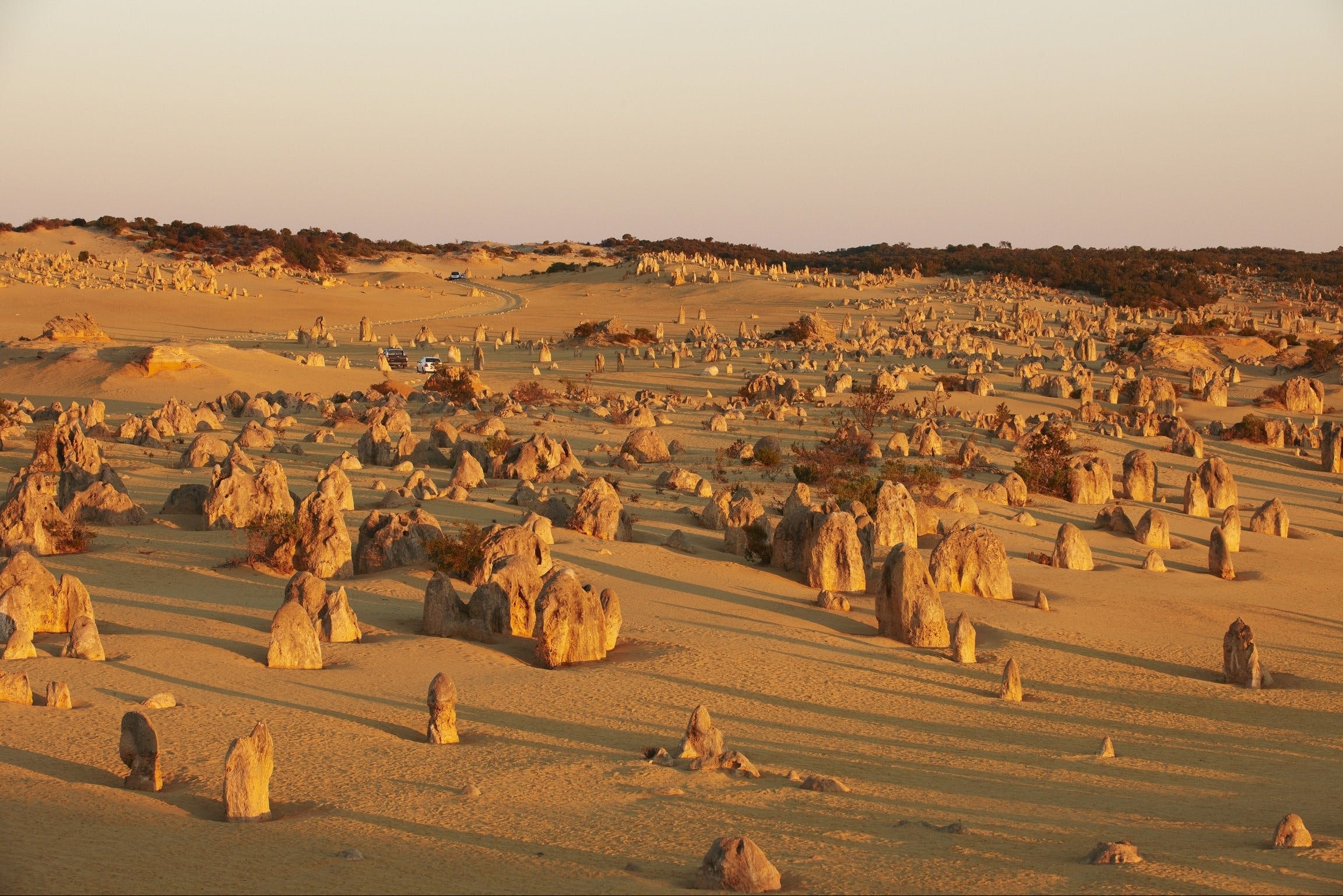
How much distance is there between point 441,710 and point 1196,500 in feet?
56.5

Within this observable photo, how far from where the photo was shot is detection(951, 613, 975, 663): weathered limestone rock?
45.0 ft

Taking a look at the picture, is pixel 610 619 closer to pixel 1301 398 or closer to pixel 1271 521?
pixel 1271 521

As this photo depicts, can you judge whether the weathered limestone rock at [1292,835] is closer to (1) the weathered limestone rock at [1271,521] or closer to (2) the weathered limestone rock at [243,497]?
(2) the weathered limestone rock at [243,497]

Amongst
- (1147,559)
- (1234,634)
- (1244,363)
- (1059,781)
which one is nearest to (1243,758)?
(1059,781)

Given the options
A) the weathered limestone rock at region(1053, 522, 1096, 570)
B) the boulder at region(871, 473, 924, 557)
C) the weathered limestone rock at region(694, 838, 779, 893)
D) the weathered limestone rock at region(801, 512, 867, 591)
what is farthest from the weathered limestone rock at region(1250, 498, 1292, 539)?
the weathered limestone rock at region(694, 838, 779, 893)

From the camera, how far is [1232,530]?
66.5 ft

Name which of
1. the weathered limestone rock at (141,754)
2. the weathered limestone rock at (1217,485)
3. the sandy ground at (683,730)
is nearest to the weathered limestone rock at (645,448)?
the sandy ground at (683,730)

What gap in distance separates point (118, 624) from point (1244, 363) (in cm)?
4196

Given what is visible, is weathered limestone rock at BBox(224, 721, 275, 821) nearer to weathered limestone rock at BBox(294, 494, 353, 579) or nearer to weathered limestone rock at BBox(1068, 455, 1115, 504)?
weathered limestone rock at BBox(294, 494, 353, 579)

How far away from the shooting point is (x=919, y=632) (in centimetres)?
1427

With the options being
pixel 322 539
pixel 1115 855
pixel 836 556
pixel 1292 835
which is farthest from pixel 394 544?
pixel 1292 835

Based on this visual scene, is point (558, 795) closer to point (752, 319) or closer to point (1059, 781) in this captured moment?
point (1059, 781)

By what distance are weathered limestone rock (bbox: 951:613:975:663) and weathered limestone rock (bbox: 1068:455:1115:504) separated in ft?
34.9

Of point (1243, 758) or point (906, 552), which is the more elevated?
point (906, 552)
